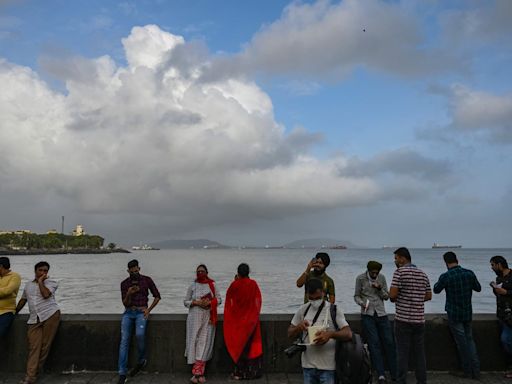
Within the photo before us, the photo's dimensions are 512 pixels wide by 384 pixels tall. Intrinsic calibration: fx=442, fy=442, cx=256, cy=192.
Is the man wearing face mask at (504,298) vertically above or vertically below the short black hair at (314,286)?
below

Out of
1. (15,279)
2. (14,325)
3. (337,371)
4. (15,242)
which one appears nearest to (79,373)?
(14,325)

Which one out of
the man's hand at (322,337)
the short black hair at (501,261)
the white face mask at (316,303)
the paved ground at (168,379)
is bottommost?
the paved ground at (168,379)

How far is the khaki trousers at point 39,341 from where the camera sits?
6.14 metres

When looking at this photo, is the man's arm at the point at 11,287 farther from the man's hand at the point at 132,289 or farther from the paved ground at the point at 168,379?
the man's hand at the point at 132,289

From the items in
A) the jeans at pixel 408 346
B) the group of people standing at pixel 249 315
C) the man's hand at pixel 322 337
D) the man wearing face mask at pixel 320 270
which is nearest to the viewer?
the man's hand at pixel 322 337

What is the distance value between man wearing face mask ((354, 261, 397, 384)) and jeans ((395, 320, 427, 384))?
0.93 ft

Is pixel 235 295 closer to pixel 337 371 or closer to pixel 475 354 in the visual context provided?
pixel 337 371

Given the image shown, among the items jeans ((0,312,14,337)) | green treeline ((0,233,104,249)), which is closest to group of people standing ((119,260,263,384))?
jeans ((0,312,14,337))

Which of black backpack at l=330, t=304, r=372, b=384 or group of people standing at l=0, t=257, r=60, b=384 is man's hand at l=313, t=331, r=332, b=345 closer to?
black backpack at l=330, t=304, r=372, b=384

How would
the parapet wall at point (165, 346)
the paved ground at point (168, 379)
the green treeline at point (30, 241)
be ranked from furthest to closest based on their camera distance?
1. the green treeline at point (30, 241)
2. the parapet wall at point (165, 346)
3. the paved ground at point (168, 379)

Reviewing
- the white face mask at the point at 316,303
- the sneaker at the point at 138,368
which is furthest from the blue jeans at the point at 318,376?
the sneaker at the point at 138,368

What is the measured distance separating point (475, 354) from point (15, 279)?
670 centimetres

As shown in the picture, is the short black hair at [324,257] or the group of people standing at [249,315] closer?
the short black hair at [324,257]

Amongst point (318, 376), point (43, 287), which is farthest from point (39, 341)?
point (318, 376)
